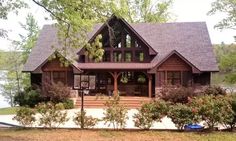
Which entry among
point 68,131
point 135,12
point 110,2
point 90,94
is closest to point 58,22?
point 110,2

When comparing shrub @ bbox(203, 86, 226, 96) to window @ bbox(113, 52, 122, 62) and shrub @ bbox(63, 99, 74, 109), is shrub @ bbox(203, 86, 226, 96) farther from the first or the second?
shrub @ bbox(63, 99, 74, 109)

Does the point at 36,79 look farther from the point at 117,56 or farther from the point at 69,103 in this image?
the point at 117,56

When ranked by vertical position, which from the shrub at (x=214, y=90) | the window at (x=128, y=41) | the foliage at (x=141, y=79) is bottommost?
the shrub at (x=214, y=90)

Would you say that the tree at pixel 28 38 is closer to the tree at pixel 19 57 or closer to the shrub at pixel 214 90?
the tree at pixel 19 57

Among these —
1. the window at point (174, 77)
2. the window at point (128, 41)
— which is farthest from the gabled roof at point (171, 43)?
the window at point (174, 77)

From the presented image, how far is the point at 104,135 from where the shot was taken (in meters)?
13.3

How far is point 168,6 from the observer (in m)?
52.8

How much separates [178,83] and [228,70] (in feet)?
15.6

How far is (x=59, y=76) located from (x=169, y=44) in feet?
33.1

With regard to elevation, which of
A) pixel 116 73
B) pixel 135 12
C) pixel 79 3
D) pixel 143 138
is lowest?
pixel 143 138

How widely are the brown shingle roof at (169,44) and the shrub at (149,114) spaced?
642 inches

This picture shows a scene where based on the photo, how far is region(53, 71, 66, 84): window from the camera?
31.3 meters

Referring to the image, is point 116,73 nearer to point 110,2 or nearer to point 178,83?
point 178,83

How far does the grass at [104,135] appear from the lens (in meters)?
12.6
